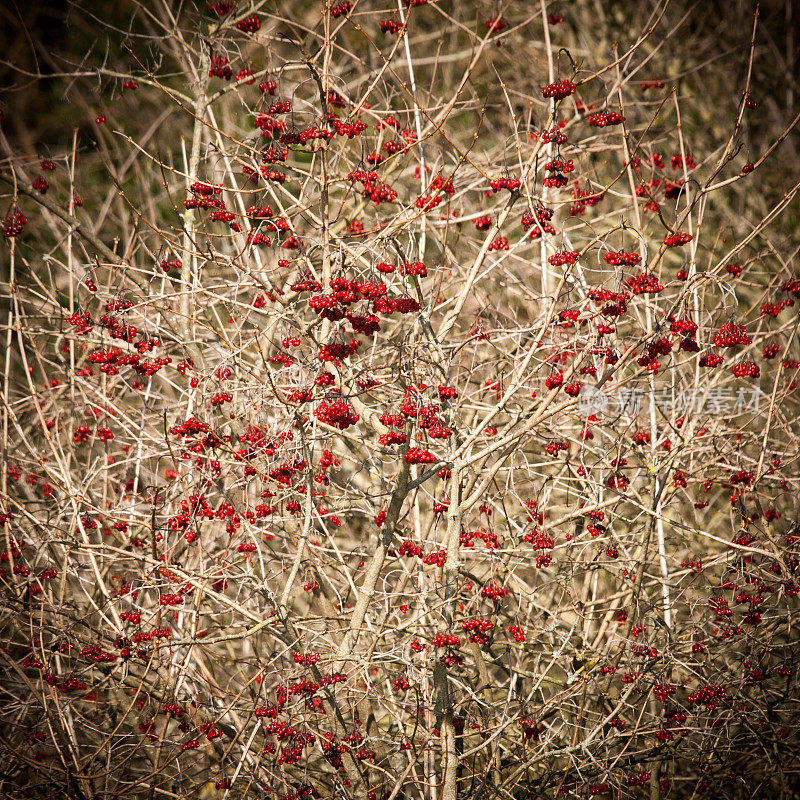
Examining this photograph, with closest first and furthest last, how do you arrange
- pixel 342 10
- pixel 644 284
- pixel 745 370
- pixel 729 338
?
pixel 644 284 < pixel 729 338 < pixel 745 370 < pixel 342 10

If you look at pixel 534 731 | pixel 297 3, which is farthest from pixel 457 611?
pixel 297 3

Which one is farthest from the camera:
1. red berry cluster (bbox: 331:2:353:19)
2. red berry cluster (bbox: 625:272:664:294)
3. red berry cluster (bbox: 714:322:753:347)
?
red berry cluster (bbox: 331:2:353:19)

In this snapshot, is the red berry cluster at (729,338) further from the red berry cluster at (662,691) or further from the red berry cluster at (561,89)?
the red berry cluster at (662,691)

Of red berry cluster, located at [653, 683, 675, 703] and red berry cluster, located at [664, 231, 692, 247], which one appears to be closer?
red berry cluster, located at [664, 231, 692, 247]

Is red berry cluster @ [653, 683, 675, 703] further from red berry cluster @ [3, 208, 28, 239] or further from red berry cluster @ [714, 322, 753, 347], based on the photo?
red berry cluster @ [3, 208, 28, 239]

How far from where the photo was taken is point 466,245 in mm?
7363

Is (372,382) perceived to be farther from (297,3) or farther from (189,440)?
(297,3)

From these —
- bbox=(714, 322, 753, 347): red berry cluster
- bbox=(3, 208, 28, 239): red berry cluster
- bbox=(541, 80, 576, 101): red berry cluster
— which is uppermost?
bbox=(541, 80, 576, 101): red berry cluster

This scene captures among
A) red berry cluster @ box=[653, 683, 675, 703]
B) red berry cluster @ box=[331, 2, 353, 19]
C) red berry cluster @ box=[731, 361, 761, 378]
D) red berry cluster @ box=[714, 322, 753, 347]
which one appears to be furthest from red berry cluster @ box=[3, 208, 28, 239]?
red berry cluster @ box=[653, 683, 675, 703]

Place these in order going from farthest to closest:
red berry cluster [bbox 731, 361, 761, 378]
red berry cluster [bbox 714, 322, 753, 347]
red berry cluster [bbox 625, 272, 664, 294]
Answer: red berry cluster [bbox 731, 361, 761, 378] → red berry cluster [bbox 714, 322, 753, 347] → red berry cluster [bbox 625, 272, 664, 294]

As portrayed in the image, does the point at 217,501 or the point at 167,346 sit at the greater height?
the point at 167,346

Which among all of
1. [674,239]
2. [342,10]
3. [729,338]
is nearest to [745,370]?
[729,338]

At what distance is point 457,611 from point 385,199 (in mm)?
2559

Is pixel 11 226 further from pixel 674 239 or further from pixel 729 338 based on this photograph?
pixel 729 338
